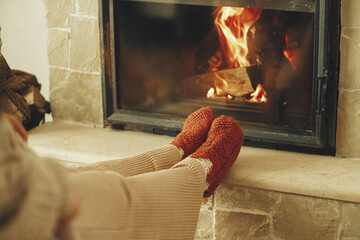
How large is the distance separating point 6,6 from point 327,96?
1.41m

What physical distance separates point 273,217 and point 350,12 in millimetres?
650

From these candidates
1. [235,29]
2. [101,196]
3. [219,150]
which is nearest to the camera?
[101,196]

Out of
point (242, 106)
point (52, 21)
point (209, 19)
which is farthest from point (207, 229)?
point (52, 21)

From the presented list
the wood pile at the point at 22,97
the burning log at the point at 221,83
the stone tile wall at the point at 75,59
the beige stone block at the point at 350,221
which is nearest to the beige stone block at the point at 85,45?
the stone tile wall at the point at 75,59

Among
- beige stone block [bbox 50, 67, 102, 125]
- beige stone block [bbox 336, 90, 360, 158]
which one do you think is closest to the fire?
beige stone block [bbox 336, 90, 360, 158]

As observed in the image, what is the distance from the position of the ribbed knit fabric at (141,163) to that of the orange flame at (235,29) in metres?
0.46

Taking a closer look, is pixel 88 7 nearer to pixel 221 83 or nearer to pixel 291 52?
pixel 221 83

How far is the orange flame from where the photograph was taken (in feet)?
5.32

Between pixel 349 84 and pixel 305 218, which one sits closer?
pixel 305 218

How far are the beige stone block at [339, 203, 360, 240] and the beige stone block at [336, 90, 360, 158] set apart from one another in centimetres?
27

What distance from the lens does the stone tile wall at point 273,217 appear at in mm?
1366

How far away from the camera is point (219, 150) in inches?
55.9

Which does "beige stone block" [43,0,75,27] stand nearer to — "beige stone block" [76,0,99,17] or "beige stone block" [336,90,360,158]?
"beige stone block" [76,0,99,17]

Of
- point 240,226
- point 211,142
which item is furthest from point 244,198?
point 211,142
